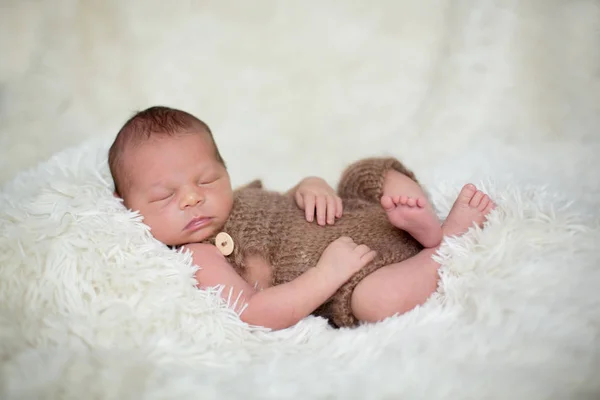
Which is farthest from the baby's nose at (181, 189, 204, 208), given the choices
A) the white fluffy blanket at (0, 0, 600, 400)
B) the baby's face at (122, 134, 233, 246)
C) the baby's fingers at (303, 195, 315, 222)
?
the baby's fingers at (303, 195, 315, 222)

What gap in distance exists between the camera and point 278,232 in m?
1.30

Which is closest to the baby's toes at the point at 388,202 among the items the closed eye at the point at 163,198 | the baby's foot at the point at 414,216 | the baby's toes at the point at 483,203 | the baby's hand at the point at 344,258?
the baby's foot at the point at 414,216

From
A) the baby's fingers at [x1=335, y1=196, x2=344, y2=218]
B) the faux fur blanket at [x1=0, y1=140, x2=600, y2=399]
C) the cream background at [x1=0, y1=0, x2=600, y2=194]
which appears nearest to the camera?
the faux fur blanket at [x1=0, y1=140, x2=600, y2=399]

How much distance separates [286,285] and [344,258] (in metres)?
0.13

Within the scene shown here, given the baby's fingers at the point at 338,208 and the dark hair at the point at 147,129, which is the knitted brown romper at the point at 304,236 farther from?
the dark hair at the point at 147,129

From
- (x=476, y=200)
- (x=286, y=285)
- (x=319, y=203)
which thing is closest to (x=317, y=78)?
(x=319, y=203)

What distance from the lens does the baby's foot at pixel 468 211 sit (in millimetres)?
1231

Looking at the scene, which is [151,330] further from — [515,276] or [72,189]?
[515,276]

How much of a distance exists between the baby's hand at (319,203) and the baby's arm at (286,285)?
0.12 m

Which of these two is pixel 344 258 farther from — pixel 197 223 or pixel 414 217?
pixel 197 223

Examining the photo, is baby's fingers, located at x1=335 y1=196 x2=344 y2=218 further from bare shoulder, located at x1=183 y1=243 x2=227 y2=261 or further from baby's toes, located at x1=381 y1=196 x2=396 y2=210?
bare shoulder, located at x1=183 y1=243 x2=227 y2=261

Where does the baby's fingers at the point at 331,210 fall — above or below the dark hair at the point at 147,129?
below

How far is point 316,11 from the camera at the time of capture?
191cm

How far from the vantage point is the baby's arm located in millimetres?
1117
